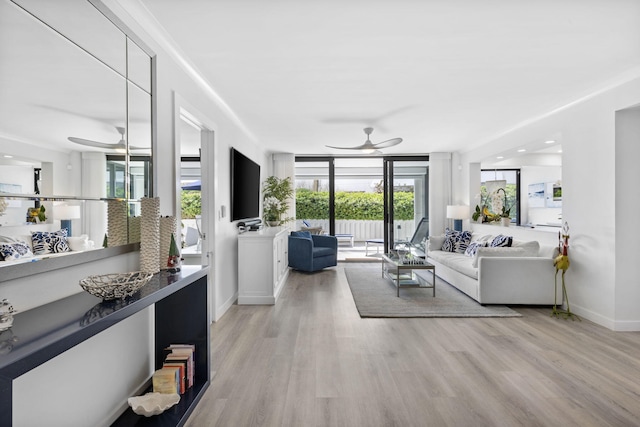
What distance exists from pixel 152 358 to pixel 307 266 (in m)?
3.92

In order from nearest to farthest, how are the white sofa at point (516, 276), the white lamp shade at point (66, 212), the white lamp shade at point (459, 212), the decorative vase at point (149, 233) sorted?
1. the white lamp shade at point (66, 212)
2. the decorative vase at point (149, 233)
3. the white sofa at point (516, 276)
4. the white lamp shade at point (459, 212)

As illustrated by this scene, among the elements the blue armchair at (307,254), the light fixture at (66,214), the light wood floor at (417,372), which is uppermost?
the light fixture at (66,214)

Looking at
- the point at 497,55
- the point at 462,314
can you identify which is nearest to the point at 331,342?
the point at 462,314

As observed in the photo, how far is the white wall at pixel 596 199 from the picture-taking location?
3.36 m

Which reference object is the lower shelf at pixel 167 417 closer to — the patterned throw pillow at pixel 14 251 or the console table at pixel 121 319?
the console table at pixel 121 319

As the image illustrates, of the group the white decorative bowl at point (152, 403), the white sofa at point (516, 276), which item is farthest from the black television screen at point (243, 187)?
the white sofa at point (516, 276)

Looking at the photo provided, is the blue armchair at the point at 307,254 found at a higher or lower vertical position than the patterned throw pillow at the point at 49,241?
lower

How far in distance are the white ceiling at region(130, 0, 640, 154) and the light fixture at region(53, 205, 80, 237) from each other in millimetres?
1263

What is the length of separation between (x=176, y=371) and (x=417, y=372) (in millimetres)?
1692

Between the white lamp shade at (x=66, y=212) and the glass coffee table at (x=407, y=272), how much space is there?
3.86 m

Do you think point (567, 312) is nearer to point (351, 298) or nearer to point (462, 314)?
point (462, 314)

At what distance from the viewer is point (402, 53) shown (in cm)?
265

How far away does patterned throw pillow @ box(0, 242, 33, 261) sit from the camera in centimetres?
124

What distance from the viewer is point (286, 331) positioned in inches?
132
